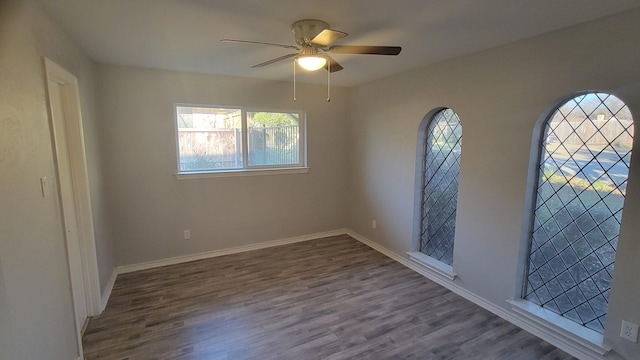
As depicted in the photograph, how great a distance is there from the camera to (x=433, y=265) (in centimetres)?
342

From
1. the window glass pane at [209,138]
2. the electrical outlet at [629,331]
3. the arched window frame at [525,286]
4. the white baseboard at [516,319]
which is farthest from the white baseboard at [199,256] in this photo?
the electrical outlet at [629,331]

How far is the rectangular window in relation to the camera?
3777 millimetres

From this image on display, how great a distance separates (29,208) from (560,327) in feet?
11.8

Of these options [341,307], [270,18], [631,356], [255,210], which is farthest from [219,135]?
[631,356]

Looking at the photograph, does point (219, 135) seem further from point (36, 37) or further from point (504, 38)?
point (504, 38)

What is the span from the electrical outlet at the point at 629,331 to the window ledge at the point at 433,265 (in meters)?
1.30

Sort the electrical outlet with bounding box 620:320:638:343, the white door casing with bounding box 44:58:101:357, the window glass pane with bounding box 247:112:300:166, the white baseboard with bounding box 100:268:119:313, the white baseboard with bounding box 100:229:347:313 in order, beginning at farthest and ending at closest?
1. the window glass pane with bounding box 247:112:300:166
2. the white baseboard with bounding box 100:229:347:313
3. the white baseboard with bounding box 100:268:119:313
4. the white door casing with bounding box 44:58:101:357
5. the electrical outlet with bounding box 620:320:638:343

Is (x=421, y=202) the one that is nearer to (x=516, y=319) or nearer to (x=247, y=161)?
(x=516, y=319)

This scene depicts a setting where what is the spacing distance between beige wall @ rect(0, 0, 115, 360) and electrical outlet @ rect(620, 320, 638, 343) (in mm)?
3450

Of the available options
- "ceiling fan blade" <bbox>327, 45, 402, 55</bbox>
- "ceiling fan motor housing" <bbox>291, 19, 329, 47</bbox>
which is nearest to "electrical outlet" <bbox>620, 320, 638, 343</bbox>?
"ceiling fan blade" <bbox>327, 45, 402, 55</bbox>

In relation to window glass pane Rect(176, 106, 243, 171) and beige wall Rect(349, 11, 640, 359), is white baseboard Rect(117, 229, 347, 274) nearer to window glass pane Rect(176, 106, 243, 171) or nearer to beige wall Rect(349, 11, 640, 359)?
beige wall Rect(349, 11, 640, 359)

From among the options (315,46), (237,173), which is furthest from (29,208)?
(237,173)

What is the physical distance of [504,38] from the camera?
2.39 meters

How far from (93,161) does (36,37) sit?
1.45 metres
